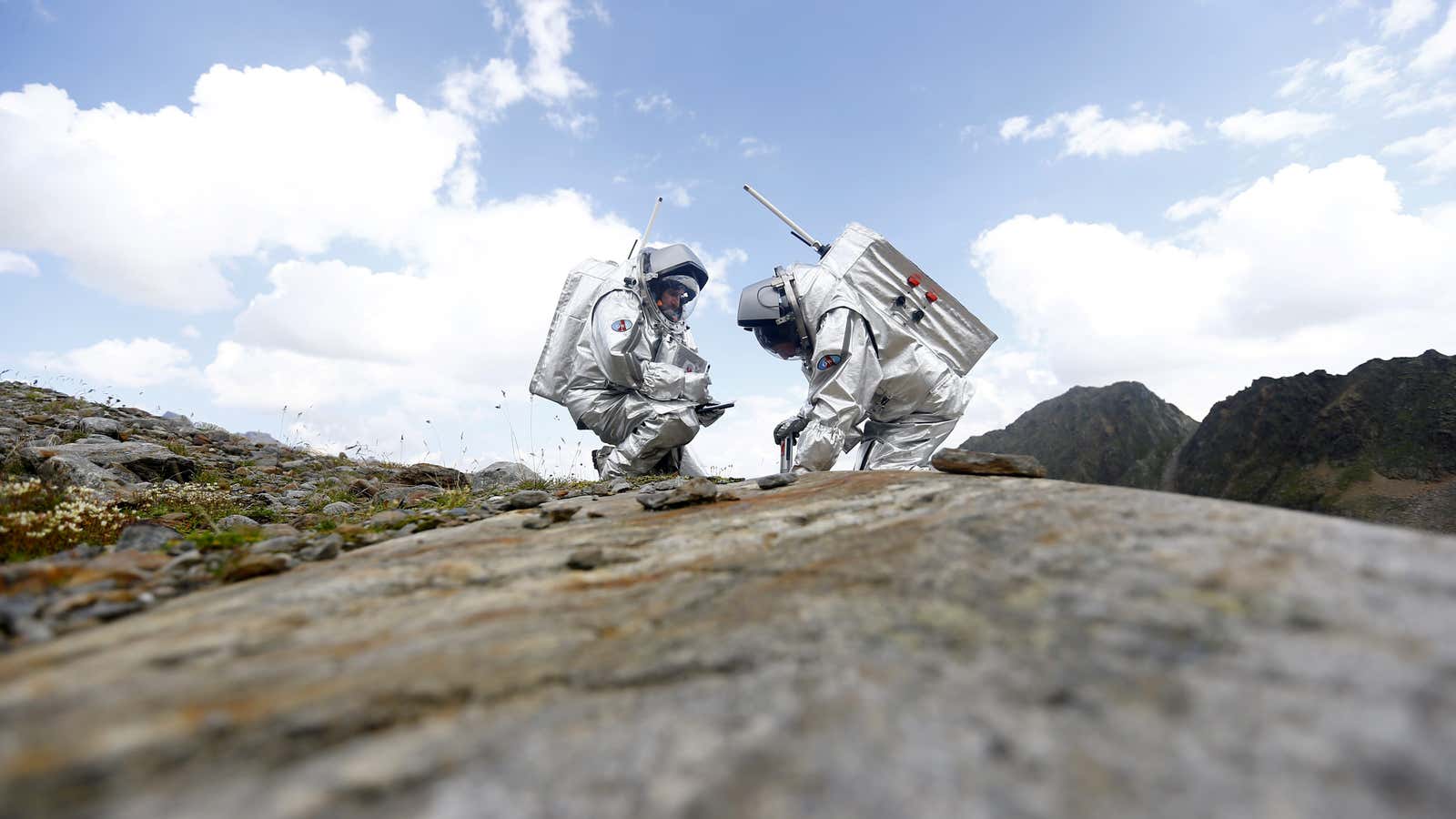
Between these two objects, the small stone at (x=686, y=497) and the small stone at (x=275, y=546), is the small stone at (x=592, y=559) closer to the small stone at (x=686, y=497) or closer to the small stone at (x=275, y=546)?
the small stone at (x=686, y=497)

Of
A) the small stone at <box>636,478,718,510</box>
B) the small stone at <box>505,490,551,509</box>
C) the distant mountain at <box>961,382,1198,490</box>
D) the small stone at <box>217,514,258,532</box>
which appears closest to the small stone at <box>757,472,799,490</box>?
the small stone at <box>636,478,718,510</box>

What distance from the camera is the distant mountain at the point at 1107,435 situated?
44.3ft

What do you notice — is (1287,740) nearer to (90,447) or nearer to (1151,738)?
(1151,738)

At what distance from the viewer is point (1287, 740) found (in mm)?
958

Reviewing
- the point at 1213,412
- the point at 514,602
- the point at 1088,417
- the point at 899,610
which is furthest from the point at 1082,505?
the point at 1088,417

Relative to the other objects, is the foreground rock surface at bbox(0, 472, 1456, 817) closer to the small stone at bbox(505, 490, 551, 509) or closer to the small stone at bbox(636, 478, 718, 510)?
the small stone at bbox(636, 478, 718, 510)

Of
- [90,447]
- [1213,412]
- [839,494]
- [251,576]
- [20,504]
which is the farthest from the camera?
[1213,412]

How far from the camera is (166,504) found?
540cm

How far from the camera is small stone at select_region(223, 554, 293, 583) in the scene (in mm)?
2387

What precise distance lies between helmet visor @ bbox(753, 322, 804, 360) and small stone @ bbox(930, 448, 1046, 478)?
4.88 m

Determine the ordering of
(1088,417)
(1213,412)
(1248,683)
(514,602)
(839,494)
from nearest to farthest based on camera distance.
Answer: (1248,683)
(514,602)
(839,494)
(1213,412)
(1088,417)

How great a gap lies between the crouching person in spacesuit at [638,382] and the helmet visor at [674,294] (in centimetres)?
2

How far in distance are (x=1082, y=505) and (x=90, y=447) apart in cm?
941

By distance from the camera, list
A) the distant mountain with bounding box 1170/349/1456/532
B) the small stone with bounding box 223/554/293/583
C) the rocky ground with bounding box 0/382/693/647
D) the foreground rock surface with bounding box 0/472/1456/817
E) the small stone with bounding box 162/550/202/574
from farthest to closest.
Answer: the distant mountain with bounding box 1170/349/1456/532, the small stone with bounding box 162/550/202/574, the small stone with bounding box 223/554/293/583, the rocky ground with bounding box 0/382/693/647, the foreground rock surface with bounding box 0/472/1456/817
